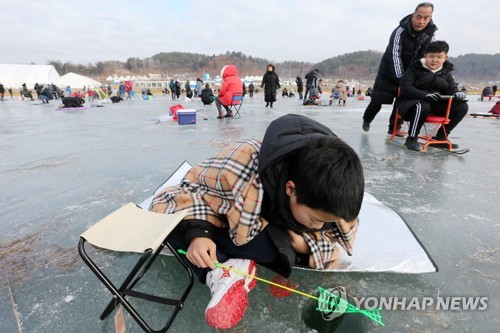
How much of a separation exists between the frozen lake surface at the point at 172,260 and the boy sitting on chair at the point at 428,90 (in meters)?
0.46

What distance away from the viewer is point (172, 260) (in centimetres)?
125

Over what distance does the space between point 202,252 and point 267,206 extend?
0.96 ft

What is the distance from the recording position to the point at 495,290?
42.8 inches

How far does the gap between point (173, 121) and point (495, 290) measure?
5.76 meters

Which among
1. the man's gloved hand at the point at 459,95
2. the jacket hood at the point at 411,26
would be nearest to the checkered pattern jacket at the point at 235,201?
the man's gloved hand at the point at 459,95

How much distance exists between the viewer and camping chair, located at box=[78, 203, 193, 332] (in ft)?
2.55

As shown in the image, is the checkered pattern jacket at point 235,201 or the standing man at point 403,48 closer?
the checkered pattern jacket at point 235,201

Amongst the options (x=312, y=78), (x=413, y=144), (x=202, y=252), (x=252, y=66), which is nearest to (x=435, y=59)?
(x=413, y=144)

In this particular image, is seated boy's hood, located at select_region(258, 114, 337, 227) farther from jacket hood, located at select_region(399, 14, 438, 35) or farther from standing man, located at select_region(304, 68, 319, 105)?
standing man, located at select_region(304, 68, 319, 105)

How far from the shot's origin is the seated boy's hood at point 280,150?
89 centimetres

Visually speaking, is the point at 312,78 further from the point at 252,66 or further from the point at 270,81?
the point at 252,66

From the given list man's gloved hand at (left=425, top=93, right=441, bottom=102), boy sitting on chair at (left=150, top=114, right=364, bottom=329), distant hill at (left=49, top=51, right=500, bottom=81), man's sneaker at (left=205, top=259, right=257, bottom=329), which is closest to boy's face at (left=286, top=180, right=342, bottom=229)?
boy sitting on chair at (left=150, top=114, right=364, bottom=329)

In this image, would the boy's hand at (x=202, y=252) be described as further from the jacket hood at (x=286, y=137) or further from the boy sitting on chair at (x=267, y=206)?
the jacket hood at (x=286, y=137)

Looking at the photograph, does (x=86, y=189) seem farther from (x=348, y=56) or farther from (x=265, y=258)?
(x=348, y=56)
